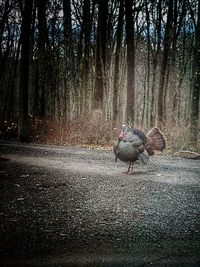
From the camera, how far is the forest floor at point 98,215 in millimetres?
4238

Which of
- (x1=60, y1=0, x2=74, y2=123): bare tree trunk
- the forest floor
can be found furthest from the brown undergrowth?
the forest floor

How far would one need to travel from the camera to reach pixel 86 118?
1686 centimetres

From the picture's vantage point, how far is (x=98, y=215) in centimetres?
573

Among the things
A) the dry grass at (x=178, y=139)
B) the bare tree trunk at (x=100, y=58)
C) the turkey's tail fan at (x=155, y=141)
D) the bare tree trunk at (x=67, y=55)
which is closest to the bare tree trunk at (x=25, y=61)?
the bare tree trunk at (x=100, y=58)

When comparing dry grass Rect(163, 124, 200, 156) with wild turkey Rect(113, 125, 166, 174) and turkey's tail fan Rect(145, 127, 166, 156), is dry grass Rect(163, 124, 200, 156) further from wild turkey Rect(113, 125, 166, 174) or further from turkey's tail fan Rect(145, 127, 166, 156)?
wild turkey Rect(113, 125, 166, 174)

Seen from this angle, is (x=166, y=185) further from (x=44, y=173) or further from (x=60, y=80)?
(x=60, y=80)

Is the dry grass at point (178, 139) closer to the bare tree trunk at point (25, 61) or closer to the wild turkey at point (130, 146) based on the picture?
the wild turkey at point (130, 146)

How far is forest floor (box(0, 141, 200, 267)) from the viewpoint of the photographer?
424 cm

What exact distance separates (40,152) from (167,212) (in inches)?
292

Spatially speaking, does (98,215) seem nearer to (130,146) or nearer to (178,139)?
(130,146)

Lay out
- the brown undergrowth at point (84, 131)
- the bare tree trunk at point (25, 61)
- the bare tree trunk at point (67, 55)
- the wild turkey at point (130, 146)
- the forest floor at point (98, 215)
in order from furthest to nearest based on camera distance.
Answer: the bare tree trunk at point (67, 55), the brown undergrowth at point (84, 131), the bare tree trunk at point (25, 61), the wild turkey at point (130, 146), the forest floor at point (98, 215)

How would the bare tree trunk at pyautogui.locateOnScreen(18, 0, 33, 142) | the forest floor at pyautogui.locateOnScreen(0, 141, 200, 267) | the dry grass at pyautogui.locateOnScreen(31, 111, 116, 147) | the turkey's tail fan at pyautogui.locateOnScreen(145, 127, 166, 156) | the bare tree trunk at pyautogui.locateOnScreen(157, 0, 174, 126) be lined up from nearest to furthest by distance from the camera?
the forest floor at pyautogui.locateOnScreen(0, 141, 200, 267) → the turkey's tail fan at pyautogui.locateOnScreen(145, 127, 166, 156) → the bare tree trunk at pyautogui.locateOnScreen(18, 0, 33, 142) → the dry grass at pyautogui.locateOnScreen(31, 111, 116, 147) → the bare tree trunk at pyautogui.locateOnScreen(157, 0, 174, 126)

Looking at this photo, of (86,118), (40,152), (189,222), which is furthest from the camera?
(86,118)

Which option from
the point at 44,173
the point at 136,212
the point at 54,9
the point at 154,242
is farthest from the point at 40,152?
the point at 54,9
